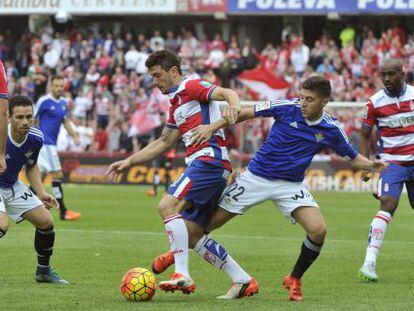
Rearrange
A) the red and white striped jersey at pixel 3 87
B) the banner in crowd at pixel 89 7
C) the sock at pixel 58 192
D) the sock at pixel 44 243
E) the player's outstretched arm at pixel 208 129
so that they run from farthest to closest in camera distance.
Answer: the banner in crowd at pixel 89 7 → the sock at pixel 58 192 → the sock at pixel 44 243 → the player's outstretched arm at pixel 208 129 → the red and white striped jersey at pixel 3 87

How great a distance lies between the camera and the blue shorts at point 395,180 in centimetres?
1227

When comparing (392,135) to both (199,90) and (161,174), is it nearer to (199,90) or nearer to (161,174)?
(199,90)

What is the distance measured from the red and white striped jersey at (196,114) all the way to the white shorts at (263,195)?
252 mm

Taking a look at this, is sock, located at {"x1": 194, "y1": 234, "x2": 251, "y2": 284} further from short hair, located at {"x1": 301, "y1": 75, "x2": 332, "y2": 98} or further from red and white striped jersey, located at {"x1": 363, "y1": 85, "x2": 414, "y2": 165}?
red and white striped jersey, located at {"x1": 363, "y1": 85, "x2": 414, "y2": 165}

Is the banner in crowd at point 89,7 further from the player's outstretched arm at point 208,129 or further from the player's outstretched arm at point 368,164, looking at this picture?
the player's outstretched arm at point 208,129

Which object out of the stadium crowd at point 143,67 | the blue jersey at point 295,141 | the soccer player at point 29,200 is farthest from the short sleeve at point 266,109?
the stadium crowd at point 143,67

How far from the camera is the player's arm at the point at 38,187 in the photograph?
36.0 ft

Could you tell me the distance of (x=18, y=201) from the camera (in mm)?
10906

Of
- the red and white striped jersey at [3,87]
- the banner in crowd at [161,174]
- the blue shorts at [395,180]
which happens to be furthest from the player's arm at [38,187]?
the banner in crowd at [161,174]

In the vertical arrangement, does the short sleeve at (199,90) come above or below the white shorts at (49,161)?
above

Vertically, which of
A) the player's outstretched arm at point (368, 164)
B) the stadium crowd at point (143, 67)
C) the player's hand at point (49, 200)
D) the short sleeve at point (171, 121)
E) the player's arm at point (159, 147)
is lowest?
the stadium crowd at point (143, 67)

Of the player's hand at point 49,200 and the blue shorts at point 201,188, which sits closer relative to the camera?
the blue shorts at point 201,188

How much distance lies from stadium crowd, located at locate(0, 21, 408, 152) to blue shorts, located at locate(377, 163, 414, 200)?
16779 millimetres

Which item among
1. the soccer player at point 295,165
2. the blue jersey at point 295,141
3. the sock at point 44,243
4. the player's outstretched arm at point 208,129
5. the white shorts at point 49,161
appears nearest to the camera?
the player's outstretched arm at point 208,129
